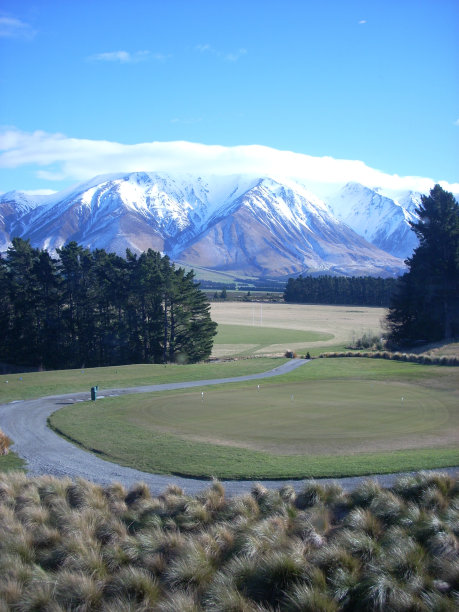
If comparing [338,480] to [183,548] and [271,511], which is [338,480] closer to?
[271,511]

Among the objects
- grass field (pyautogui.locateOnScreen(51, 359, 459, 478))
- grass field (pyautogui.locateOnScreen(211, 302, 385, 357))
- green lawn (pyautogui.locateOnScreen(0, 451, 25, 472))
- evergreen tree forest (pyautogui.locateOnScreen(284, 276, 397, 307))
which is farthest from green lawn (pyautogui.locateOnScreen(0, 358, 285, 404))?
evergreen tree forest (pyautogui.locateOnScreen(284, 276, 397, 307))

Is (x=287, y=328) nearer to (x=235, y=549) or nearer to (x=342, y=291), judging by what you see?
(x=342, y=291)

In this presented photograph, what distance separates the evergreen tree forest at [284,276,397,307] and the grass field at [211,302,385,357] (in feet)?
52.5

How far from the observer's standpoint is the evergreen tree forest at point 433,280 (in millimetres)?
66500

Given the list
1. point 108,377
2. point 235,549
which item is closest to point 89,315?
point 108,377

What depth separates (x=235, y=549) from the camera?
380 inches

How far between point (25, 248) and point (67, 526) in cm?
5981

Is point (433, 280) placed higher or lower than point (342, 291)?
higher

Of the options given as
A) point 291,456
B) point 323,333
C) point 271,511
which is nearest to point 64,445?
point 291,456

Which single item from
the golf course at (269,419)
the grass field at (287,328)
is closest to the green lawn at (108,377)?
the golf course at (269,419)

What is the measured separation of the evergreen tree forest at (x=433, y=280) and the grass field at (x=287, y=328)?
31.4 feet

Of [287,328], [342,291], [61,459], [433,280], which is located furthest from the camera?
[342,291]

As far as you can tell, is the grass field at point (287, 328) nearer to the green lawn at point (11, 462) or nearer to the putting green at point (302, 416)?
the putting green at point (302, 416)

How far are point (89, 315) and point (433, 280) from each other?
141 ft
